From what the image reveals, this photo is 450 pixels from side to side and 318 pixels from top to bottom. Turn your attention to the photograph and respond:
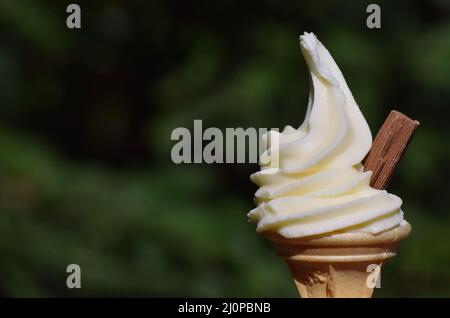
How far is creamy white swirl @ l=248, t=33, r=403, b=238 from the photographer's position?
A: 1.54 m

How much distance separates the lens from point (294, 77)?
3.92 meters

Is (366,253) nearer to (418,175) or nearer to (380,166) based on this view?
(380,166)

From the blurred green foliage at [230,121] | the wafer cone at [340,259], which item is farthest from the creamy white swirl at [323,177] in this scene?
the blurred green foliage at [230,121]

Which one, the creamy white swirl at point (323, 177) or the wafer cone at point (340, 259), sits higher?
the creamy white swirl at point (323, 177)

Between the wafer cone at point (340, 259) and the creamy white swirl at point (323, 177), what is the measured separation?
0.02m

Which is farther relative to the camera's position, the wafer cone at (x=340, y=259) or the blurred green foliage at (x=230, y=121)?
the blurred green foliage at (x=230, y=121)

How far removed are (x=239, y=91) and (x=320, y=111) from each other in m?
2.23

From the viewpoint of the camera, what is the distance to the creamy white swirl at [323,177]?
5.04 feet

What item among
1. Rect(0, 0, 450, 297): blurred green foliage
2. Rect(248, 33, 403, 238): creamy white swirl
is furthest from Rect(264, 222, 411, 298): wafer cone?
Rect(0, 0, 450, 297): blurred green foliage

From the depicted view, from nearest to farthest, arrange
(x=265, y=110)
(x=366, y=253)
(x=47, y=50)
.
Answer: (x=366, y=253) < (x=265, y=110) < (x=47, y=50)

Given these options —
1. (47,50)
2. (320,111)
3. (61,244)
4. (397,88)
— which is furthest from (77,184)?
(320,111)

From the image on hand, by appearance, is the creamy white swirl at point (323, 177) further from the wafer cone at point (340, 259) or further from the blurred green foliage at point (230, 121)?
the blurred green foliage at point (230, 121)

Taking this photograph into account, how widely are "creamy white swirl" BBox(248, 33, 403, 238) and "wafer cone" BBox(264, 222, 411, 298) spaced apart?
18 millimetres

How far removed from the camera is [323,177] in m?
1.59
